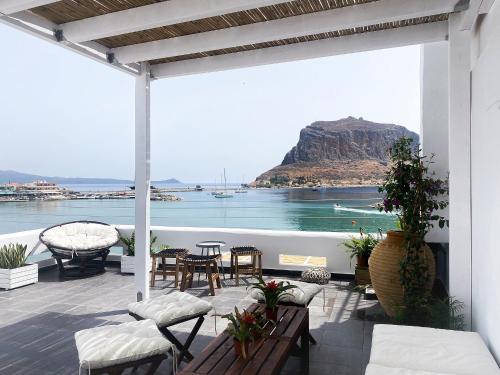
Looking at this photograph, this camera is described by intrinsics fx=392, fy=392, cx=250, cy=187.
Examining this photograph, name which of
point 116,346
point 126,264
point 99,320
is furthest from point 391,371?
point 126,264

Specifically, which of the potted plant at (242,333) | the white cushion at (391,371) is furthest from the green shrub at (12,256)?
the white cushion at (391,371)

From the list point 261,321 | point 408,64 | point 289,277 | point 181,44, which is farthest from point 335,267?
point 408,64

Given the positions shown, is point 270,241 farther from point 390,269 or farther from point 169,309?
point 169,309

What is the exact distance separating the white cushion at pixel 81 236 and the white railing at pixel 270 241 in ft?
1.36

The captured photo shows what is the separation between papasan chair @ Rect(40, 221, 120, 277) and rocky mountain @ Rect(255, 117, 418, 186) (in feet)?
92.3

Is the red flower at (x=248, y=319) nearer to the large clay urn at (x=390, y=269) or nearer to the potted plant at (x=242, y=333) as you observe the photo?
the potted plant at (x=242, y=333)

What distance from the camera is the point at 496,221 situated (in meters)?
2.44

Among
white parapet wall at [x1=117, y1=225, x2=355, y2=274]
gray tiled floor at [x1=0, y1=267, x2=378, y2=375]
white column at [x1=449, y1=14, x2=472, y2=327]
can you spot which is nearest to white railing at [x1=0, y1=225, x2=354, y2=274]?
white parapet wall at [x1=117, y1=225, x2=355, y2=274]

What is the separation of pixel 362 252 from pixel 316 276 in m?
0.78

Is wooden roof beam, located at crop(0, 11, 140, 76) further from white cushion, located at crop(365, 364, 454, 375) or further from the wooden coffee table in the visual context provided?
white cushion, located at crop(365, 364, 454, 375)

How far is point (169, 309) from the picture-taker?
3.21 meters

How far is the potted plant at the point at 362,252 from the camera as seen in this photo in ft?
18.6

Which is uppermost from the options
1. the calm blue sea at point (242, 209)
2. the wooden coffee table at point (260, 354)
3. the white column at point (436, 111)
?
the white column at point (436, 111)

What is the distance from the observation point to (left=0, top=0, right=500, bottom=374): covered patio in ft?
9.09
